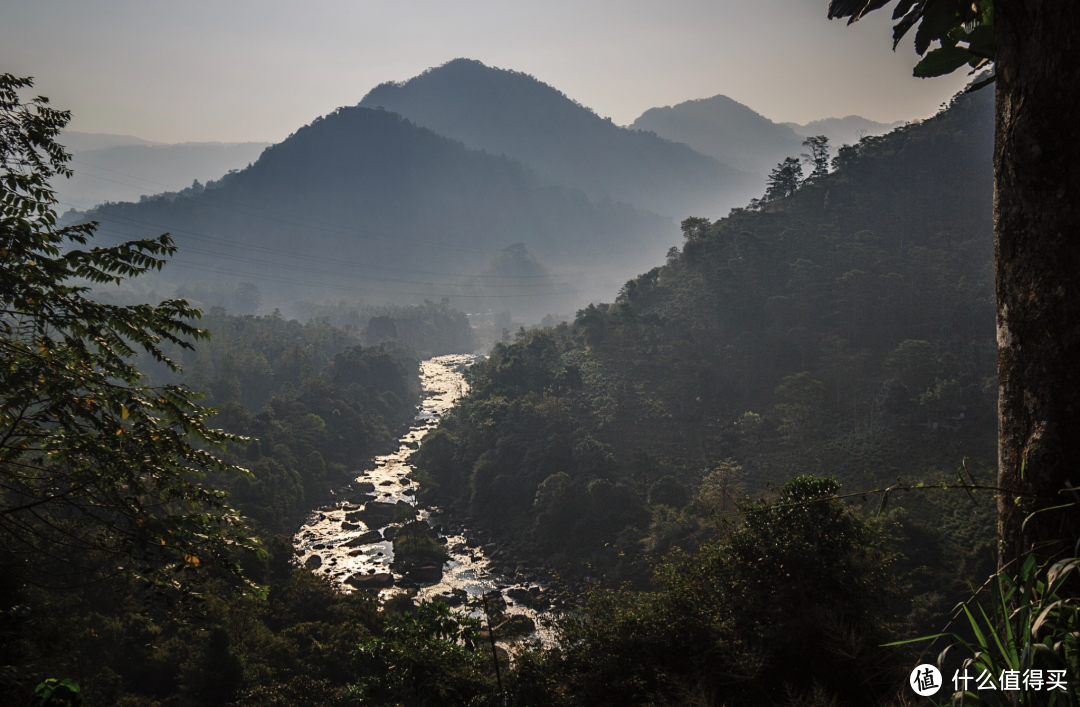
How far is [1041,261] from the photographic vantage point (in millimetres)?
2234

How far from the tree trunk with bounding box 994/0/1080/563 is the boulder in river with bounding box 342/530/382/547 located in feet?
91.2

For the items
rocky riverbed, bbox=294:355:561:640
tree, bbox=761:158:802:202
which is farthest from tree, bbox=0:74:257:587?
tree, bbox=761:158:802:202

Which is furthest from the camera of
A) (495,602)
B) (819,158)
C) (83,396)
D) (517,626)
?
(819,158)

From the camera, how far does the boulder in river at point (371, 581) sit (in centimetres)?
2239

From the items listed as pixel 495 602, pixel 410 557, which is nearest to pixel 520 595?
pixel 495 602

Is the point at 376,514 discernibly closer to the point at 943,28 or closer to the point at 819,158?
the point at 943,28

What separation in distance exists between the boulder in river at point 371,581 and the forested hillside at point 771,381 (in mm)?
5835

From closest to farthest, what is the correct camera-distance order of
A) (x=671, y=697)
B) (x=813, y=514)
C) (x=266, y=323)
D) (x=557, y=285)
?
(x=671, y=697) → (x=813, y=514) → (x=266, y=323) → (x=557, y=285)

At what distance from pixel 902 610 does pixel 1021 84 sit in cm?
1800

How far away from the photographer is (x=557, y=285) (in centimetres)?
13988

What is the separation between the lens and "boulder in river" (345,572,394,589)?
22391mm

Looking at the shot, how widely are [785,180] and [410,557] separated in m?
45.6

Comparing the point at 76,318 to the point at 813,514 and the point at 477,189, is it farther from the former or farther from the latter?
the point at 477,189

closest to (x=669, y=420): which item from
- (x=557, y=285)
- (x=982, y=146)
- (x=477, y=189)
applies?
(x=982, y=146)
